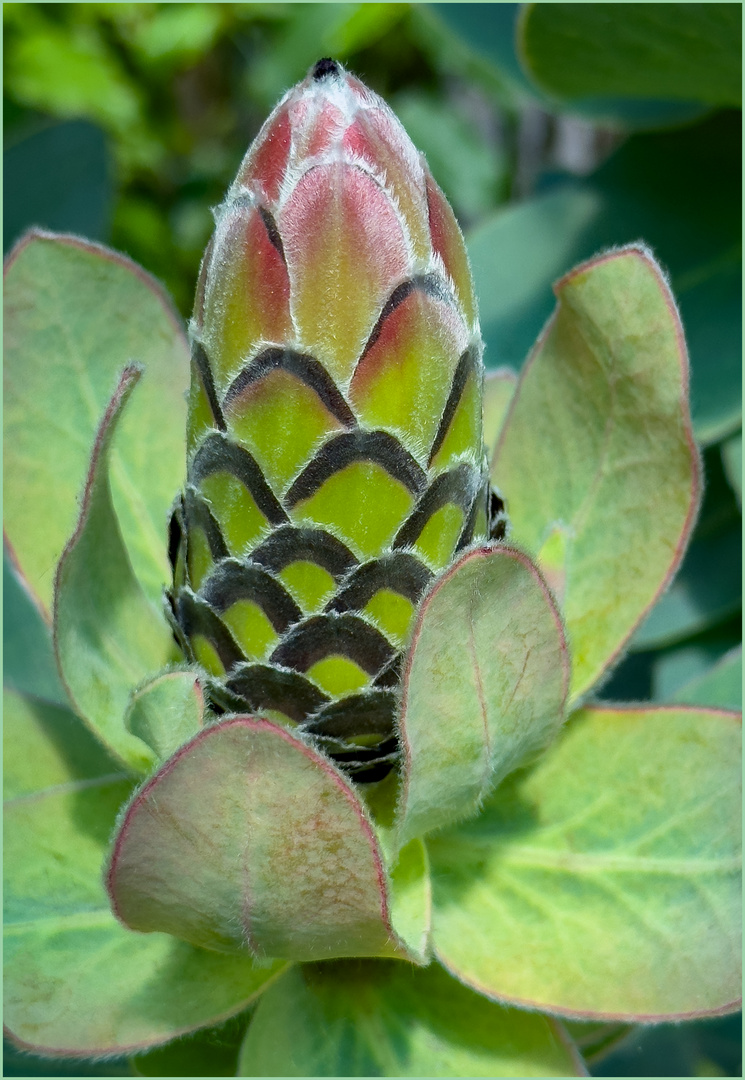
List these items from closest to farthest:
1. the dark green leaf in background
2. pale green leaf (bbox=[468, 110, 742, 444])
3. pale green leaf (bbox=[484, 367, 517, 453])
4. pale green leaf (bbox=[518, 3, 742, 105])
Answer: pale green leaf (bbox=[484, 367, 517, 453])
pale green leaf (bbox=[518, 3, 742, 105])
pale green leaf (bbox=[468, 110, 742, 444])
the dark green leaf in background

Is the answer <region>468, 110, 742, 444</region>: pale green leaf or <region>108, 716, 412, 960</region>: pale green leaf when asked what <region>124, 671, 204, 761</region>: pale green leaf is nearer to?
<region>108, 716, 412, 960</region>: pale green leaf

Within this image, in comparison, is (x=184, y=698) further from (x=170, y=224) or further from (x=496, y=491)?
(x=170, y=224)

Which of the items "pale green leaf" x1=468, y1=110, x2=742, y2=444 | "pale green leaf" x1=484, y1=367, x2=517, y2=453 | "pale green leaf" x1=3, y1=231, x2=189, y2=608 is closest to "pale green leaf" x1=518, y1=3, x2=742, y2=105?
"pale green leaf" x1=468, y1=110, x2=742, y2=444

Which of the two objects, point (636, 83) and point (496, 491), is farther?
point (636, 83)

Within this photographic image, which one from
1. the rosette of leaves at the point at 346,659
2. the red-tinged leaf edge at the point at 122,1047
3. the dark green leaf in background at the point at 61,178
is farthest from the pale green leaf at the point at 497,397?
the dark green leaf in background at the point at 61,178

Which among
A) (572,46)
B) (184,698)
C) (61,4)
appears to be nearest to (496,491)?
(184,698)

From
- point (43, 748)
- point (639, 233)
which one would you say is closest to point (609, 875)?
point (43, 748)

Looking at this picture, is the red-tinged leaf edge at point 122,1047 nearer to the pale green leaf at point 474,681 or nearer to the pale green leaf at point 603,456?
the pale green leaf at point 474,681

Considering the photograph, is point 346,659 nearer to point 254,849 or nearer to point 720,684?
point 254,849
